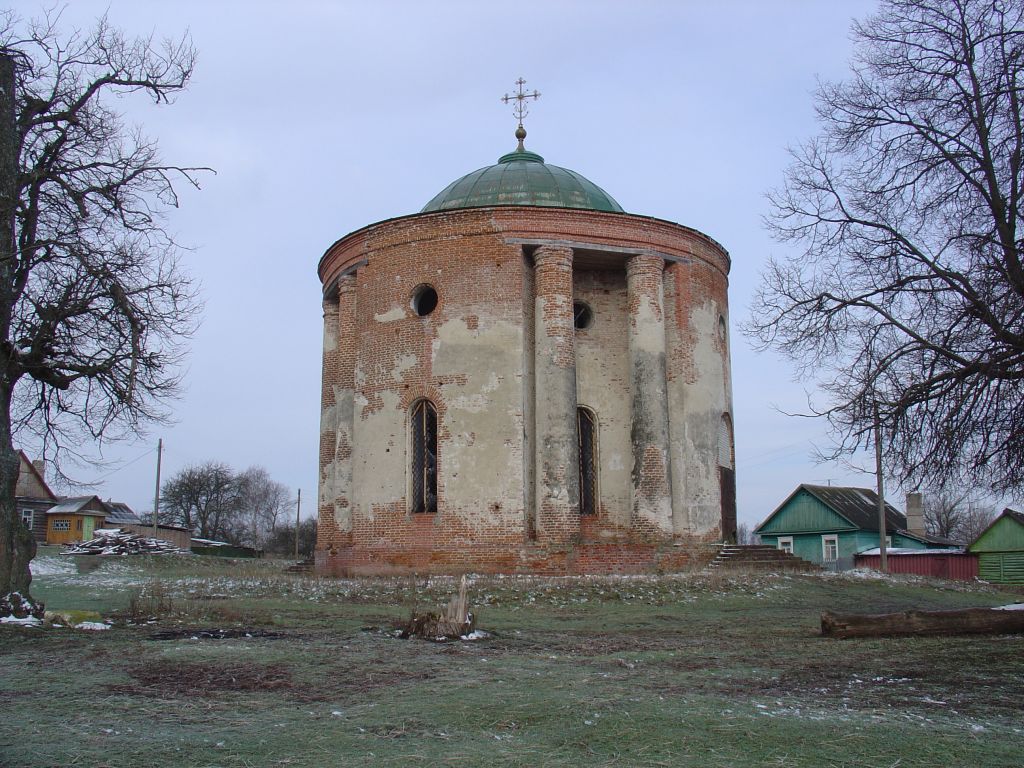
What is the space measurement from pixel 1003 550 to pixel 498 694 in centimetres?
3831

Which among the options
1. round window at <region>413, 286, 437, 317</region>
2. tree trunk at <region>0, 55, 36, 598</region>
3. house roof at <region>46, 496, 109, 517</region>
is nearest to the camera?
tree trunk at <region>0, 55, 36, 598</region>

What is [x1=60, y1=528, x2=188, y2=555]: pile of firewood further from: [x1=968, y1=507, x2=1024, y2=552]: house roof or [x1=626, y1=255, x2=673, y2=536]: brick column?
[x1=968, y1=507, x2=1024, y2=552]: house roof

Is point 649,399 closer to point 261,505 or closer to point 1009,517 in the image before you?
point 1009,517

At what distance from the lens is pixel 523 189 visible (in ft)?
75.1

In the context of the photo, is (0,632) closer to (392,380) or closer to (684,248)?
(392,380)

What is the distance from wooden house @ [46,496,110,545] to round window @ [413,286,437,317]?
→ 41.5m

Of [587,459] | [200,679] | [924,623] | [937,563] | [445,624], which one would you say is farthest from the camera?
[937,563]

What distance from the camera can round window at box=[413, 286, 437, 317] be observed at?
20.9m

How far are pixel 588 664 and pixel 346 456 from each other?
14397 millimetres

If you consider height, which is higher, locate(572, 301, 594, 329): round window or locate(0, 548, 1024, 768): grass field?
locate(572, 301, 594, 329): round window

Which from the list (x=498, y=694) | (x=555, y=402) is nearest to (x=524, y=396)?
(x=555, y=402)

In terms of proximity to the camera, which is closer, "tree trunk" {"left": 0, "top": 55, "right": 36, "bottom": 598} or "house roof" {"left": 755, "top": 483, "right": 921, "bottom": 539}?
"tree trunk" {"left": 0, "top": 55, "right": 36, "bottom": 598}

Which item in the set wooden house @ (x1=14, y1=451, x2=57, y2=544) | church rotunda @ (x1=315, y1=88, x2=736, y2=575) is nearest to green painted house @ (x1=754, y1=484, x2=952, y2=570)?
church rotunda @ (x1=315, y1=88, x2=736, y2=575)

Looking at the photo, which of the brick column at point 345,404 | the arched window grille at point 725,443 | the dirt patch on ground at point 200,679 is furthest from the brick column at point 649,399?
the dirt patch on ground at point 200,679
